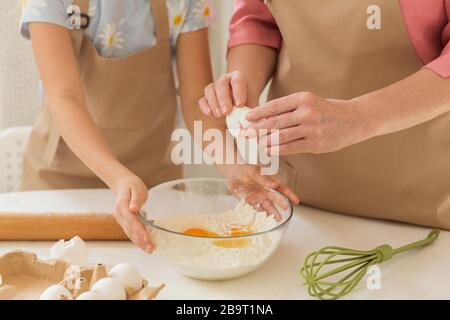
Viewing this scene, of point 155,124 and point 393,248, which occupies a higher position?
point 155,124

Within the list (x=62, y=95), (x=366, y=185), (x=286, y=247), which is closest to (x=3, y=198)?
(x=62, y=95)

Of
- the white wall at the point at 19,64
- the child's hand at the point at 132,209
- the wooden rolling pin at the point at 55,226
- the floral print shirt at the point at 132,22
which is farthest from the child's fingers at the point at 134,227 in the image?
the white wall at the point at 19,64

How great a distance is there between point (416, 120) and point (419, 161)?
171 millimetres

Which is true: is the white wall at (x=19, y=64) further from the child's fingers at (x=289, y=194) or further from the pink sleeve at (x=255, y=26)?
the child's fingers at (x=289, y=194)

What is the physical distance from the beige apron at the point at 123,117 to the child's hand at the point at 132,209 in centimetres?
41

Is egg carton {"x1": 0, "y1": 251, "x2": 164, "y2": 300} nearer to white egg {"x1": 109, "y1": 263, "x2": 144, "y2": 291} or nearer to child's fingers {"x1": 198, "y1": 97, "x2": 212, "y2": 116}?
white egg {"x1": 109, "y1": 263, "x2": 144, "y2": 291}

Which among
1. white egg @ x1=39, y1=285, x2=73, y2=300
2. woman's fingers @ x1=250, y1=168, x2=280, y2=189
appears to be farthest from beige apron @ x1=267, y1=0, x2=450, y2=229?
white egg @ x1=39, y1=285, x2=73, y2=300

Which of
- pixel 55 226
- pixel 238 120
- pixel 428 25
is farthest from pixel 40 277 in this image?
pixel 428 25

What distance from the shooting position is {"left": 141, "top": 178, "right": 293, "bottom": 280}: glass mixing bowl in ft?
3.30

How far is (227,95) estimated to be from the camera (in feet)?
3.73

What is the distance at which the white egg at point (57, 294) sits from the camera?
0.88 m

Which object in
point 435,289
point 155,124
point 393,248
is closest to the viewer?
point 435,289

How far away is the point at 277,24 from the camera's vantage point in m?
1.28

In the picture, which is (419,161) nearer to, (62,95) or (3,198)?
(62,95)
